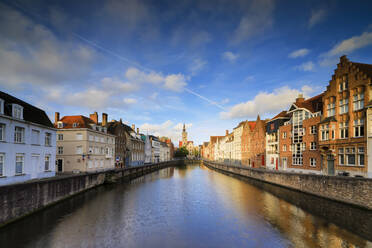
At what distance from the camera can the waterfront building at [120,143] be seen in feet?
158

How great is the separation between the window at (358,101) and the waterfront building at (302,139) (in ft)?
20.0

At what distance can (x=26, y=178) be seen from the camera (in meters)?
18.9

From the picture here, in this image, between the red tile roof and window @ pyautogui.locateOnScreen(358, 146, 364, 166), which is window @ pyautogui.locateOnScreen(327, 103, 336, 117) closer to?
window @ pyautogui.locateOnScreen(358, 146, 364, 166)

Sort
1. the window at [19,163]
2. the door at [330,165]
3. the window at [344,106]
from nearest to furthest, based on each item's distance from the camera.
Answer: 1. the window at [19,163]
2. the window at [344,106]
3. the door at [330,165]

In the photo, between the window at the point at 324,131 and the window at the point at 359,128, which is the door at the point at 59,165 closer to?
the window at the point at 324,131

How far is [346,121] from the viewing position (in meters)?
23.8

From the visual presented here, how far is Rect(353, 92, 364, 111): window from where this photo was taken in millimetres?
21828

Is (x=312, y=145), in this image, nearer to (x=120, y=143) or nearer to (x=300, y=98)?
(x=300, y=98)

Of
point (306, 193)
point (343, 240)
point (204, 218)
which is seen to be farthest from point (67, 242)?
point (306, 193)

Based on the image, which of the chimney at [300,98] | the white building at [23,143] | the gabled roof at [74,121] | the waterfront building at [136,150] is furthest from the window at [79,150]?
the chimney at [300,98]

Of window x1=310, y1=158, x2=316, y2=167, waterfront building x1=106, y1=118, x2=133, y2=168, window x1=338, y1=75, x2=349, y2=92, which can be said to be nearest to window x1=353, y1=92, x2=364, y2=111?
window x1=338, y1=75, x2=349, y2=92

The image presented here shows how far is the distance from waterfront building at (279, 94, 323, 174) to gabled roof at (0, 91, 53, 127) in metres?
34.0

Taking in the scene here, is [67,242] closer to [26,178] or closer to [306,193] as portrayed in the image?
[26,178]

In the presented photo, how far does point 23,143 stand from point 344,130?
33.2m
